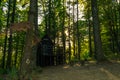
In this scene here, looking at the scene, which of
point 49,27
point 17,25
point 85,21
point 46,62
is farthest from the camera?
point 85,21

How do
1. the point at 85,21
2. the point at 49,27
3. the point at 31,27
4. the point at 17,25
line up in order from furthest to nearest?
the point at 85,21, the point at 49,27, the point at 31,27, the point at 17,25

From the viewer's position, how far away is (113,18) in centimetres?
3203

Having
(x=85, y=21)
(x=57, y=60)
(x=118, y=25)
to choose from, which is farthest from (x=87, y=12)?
(x=57, y=60)

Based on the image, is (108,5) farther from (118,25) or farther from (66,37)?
(66,37)

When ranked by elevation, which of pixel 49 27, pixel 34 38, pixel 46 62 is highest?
pixel 49 27

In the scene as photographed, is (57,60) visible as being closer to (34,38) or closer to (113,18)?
(34,38)

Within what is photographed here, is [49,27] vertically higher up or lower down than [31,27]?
higher up

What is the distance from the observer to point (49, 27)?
30.1 metres

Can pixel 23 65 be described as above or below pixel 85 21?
below

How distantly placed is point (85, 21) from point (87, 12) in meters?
2.39

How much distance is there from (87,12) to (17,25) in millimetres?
24538

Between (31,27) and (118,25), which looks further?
(118,25)

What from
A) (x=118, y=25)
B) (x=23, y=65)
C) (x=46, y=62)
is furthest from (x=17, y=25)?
(x=118, y=25)

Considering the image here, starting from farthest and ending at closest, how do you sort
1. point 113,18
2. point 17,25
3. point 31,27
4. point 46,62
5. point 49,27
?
point 113,18, point 49,27, point 46,62, point 31,27, point 17,25
